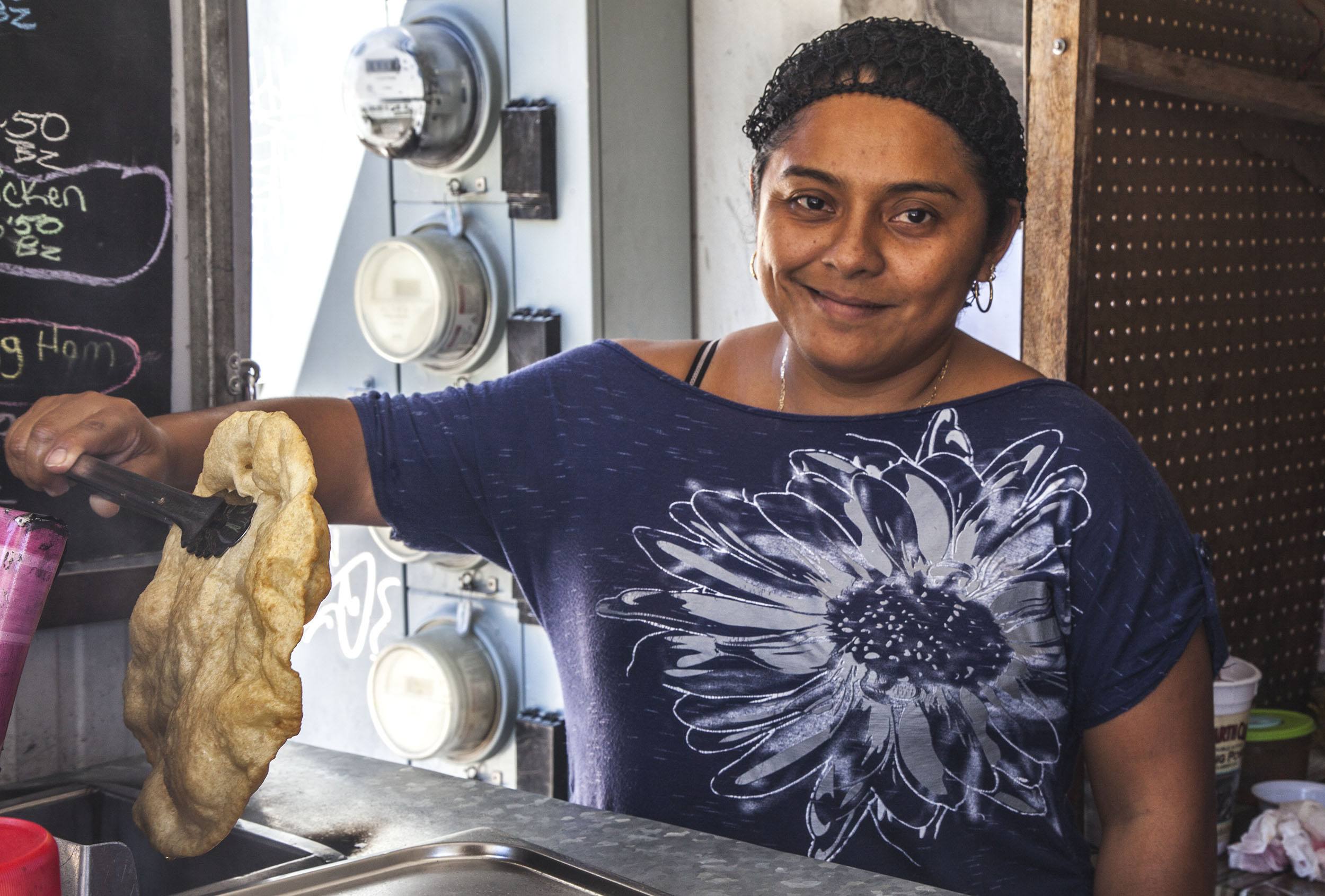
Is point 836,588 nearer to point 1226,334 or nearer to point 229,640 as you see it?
point 229,640

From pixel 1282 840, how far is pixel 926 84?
1645mm

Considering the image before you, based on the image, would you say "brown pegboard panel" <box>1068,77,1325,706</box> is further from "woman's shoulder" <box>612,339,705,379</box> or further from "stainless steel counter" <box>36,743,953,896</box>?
"stainless steel counter" <box>36,743,953,896</box>

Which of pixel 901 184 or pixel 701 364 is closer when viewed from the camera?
pixel 901 184

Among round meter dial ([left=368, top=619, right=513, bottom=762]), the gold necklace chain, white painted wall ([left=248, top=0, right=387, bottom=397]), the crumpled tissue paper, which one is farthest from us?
white painted wall ([left=248, top=0, right=387, bottom=397])

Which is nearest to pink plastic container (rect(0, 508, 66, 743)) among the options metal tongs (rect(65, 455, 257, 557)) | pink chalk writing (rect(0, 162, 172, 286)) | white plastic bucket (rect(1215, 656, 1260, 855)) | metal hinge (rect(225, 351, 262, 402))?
metal tongs (rect(65, 455, 257, 557))

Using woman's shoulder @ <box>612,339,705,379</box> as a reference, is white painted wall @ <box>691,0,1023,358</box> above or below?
above

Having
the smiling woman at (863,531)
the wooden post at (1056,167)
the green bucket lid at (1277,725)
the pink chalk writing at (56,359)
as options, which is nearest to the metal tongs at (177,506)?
the smiling woman at (863,531)

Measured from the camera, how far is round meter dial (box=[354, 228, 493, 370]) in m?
2.76

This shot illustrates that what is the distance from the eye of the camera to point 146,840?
4.26 feet

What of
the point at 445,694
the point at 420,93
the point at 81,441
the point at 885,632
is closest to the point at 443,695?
the point at 445,694

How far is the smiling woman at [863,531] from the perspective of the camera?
140 cm

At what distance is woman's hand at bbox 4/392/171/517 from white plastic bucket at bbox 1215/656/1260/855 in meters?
1.90

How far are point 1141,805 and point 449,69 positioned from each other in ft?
7.08

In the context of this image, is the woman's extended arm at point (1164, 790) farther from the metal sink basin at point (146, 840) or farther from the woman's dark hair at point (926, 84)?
the metal sink basin at point (146, 840)
